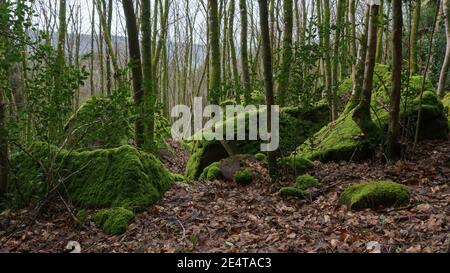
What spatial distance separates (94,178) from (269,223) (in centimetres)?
312

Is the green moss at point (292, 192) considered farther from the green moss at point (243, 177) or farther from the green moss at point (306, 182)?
the green moss at point (243, 177)

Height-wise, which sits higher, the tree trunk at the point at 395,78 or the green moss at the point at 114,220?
the tree trunk at the point at 395,78

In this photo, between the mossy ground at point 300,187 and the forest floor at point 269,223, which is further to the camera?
the mossy ground at point 300,187

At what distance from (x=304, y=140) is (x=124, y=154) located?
4.99 m

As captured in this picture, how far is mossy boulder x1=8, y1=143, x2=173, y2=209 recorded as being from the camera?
630 centimetres

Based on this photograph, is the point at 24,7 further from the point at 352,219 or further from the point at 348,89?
the point at 348,89

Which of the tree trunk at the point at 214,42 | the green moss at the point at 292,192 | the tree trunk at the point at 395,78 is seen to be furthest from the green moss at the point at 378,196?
the tree trunk at the point at 214,42

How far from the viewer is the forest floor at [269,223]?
179 inches

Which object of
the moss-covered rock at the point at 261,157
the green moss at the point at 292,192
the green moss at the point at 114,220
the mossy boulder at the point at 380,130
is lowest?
the green moss at the point at 114,220

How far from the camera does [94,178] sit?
22.3 ft

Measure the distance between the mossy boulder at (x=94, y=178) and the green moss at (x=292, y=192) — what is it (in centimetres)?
205

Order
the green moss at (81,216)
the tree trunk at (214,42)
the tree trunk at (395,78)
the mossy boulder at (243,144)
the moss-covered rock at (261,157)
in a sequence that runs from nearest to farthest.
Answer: the green moss at (81,216) → the tree trunk at (395,78) → the moss-covered rock at (261,157) → the mossy boulder at (243,144) → the tree trunk at (214,42)

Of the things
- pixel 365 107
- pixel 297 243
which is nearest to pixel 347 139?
pixel 365 107

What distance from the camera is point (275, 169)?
7316 millimetres
